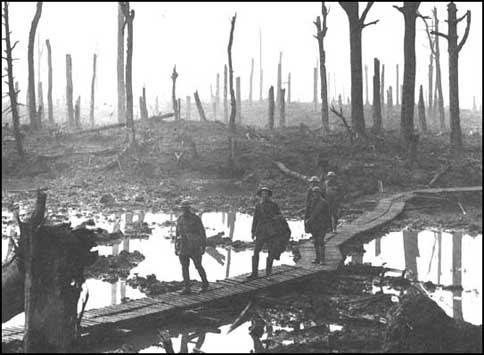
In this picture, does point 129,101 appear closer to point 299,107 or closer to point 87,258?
point 87,258

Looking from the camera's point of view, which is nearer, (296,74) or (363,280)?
(363,280)

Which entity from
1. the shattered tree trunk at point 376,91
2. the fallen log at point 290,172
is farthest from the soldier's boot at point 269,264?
the shattered tree trunk at point 376,91

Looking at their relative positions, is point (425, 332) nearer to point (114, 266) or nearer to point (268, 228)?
point (268, 228)

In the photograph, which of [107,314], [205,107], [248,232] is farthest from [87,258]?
[205,107]

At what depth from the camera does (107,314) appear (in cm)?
866

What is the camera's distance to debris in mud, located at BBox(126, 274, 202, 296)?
411 inches

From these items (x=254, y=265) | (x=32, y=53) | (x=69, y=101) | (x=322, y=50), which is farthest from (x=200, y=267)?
(x=69, y=101)

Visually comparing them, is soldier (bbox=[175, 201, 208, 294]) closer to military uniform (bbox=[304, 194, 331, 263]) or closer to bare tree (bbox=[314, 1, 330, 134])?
military uniform (bbox=[304, 194, 331, 263])

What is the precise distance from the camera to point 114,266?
1191cm

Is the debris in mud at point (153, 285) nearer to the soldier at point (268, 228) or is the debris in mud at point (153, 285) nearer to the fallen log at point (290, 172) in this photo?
the soldier at point (268, 228)

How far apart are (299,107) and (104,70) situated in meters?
96.3

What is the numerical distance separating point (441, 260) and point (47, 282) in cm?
860

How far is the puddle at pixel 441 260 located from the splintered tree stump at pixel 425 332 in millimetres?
1513

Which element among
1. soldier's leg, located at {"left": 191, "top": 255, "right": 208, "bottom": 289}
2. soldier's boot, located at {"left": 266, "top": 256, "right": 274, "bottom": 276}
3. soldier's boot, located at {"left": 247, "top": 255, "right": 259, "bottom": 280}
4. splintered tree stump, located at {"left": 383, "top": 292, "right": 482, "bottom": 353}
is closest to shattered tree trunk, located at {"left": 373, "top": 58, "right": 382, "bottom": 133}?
soldier's boot, located at {"left": 266, "top": 256, "right": 274, "bottom": 276}
